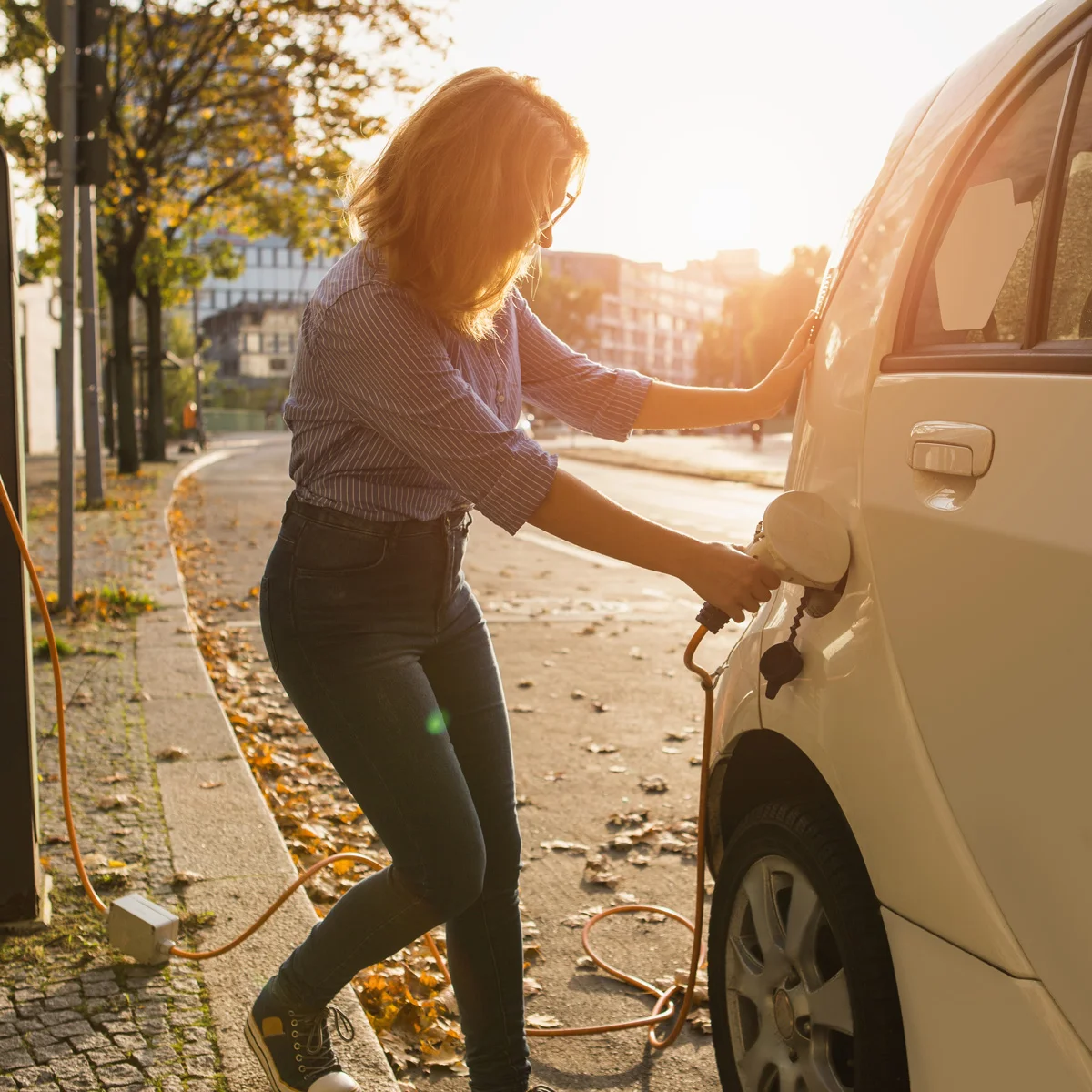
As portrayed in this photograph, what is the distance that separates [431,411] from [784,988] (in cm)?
116

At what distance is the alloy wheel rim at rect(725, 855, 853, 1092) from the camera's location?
2201mm

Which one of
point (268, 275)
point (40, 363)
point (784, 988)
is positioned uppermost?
point (268, 275)

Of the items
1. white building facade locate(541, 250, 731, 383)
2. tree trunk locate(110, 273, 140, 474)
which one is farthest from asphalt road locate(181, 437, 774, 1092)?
white building facade locate(541, 250, 731, 383)

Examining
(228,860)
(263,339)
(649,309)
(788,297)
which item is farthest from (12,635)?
(649,309)

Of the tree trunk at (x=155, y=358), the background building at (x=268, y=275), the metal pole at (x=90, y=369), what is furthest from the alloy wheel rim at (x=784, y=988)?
the background building at (x=268, y=275)

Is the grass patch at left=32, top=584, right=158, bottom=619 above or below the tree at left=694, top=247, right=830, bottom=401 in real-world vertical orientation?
below

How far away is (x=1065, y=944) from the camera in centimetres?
162

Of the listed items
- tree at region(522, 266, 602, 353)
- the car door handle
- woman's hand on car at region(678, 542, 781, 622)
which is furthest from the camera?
tree at region(522, 266, 602, 353)

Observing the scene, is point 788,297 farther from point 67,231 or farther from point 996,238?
point 996,238

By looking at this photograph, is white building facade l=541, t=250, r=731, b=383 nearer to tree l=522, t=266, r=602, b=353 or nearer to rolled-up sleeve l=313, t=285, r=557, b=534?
tree l=522, t=266, r=602, b=353

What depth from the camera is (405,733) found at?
245 cm

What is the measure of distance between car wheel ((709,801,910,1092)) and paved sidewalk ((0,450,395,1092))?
82 centimetres

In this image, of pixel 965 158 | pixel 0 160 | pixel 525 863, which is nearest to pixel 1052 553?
pixel 965 158

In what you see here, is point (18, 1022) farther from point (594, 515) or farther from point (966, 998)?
point (966, 998)
